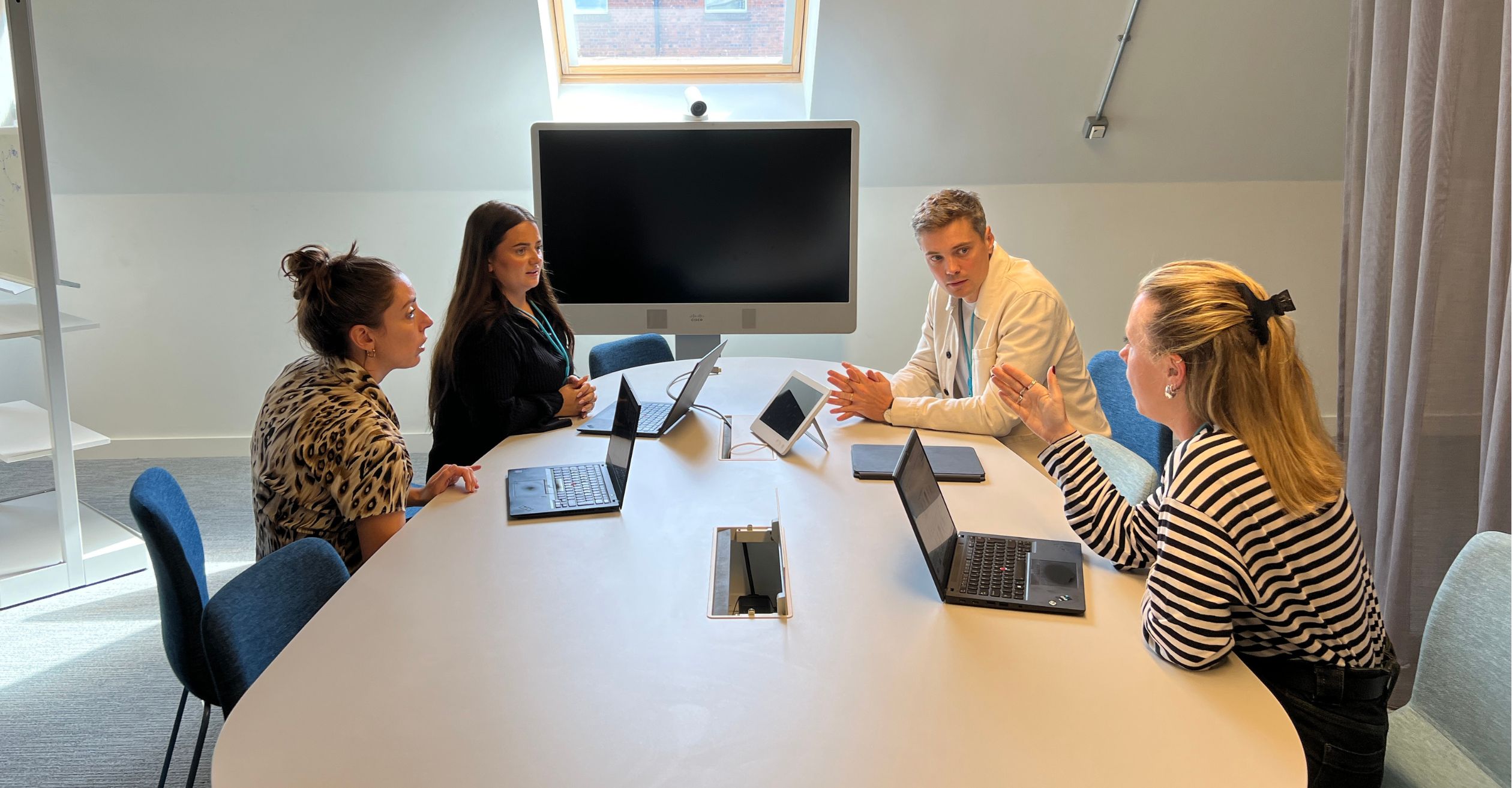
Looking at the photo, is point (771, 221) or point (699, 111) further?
point (699, 111)

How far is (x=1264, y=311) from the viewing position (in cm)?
139

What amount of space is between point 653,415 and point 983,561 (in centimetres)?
120

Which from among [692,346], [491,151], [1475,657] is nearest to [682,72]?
[491,151]

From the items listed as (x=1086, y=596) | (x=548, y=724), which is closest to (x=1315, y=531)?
(x=1086, y=596)

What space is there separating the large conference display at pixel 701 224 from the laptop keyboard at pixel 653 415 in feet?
2.71

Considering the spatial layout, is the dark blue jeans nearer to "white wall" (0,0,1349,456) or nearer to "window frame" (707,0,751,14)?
"white wall" (0,0,1349,456)

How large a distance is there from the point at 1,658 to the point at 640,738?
8.37ft

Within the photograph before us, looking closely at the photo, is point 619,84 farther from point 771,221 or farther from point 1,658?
point 1,658

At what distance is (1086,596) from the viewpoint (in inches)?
60.3

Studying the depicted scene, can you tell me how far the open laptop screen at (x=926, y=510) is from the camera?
1.50 m

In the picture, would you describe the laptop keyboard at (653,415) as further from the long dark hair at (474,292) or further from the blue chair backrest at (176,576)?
the blue chair backrest at (176,576)

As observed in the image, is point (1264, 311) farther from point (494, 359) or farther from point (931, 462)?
point (494, 359)

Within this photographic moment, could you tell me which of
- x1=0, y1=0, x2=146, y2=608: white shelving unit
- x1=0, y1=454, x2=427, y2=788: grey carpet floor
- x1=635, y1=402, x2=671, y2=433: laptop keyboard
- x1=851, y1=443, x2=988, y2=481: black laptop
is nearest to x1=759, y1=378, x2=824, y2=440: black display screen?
x1=851, y1=443, x2=988, y2=481: black laptop

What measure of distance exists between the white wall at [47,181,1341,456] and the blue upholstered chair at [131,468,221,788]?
2.82 meters
